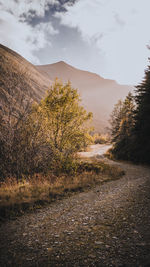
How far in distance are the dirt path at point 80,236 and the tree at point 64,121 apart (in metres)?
5.12

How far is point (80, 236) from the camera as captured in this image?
3.13m

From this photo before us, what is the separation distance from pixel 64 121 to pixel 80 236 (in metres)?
7.76

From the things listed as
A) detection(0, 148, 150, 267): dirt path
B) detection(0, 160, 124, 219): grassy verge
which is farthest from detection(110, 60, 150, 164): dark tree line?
detection(0, 148, 150, 267): dirt path

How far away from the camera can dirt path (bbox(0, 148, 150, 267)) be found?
2422mm

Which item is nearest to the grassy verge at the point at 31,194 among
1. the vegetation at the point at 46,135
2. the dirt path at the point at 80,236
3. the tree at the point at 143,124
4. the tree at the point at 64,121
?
the dirt path at the point at 80,236

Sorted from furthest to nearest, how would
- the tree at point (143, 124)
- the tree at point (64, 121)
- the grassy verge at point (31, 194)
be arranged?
the tree at point (143, 124), the tree at point (64, 121), the grassy verge at point (31, 194)

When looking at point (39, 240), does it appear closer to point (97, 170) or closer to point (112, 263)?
point (112, 263)

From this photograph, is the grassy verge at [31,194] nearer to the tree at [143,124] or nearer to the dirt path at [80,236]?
the dirt path at [80,236]

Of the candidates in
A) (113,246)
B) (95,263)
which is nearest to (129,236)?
(113,246)

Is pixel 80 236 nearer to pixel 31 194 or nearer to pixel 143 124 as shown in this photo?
pixel 31 194

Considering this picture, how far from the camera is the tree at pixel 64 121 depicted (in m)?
9.75

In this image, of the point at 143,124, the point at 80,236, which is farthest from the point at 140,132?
the point at 80,236

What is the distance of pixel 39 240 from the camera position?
9.80 feet

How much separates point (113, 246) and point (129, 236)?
0.57 metres
